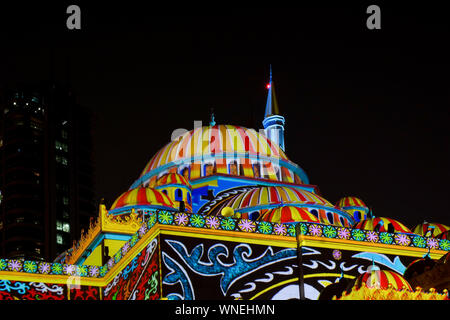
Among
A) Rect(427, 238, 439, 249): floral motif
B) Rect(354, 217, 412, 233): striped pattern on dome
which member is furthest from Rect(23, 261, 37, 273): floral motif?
Rect(354, 217, 412, 233): striped pattern on dome

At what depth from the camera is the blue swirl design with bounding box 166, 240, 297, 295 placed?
19594 millimetres

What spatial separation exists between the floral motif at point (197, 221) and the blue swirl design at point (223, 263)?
1.69ft

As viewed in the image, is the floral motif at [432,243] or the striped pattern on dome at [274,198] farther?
the striped pattern on dome at [274,198]

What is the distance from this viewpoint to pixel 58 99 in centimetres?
9894

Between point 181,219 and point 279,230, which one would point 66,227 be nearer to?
point 279,230

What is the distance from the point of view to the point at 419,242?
862 inches

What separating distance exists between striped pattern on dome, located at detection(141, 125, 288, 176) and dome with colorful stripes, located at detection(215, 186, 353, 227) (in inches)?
335

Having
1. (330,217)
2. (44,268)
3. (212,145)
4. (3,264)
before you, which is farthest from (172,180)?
(3,264)

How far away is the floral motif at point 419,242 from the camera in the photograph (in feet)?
71.6

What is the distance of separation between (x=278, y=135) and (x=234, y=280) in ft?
119

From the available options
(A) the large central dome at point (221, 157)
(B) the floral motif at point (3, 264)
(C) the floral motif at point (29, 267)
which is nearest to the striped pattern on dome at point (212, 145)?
(A) the large central dome at point (221, 157)

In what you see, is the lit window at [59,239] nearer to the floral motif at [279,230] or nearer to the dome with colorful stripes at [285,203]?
the dome with colorful stripes at [285,203]
